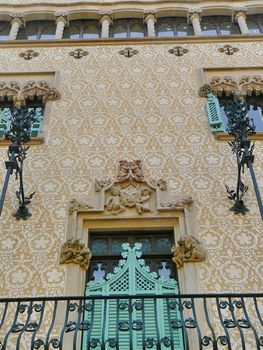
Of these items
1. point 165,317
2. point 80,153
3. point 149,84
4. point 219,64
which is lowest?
point 165,317

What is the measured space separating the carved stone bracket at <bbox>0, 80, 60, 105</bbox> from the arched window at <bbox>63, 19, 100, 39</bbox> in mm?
2252

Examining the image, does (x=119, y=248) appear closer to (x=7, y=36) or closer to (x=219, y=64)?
(x=219, y=64)

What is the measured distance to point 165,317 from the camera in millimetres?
5719

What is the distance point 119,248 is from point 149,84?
3719 mm

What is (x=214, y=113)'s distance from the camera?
8.40m

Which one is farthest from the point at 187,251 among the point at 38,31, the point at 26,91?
the point at 38,31

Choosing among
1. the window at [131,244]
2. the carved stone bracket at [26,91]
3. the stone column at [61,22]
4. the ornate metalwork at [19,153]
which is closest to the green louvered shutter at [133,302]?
the window at [131,244]

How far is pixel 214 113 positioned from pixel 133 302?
400cm

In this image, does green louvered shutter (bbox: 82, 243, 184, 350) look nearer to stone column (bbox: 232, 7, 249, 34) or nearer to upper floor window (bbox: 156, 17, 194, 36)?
upper floor window (bbox: 156, 17, 194, 36)

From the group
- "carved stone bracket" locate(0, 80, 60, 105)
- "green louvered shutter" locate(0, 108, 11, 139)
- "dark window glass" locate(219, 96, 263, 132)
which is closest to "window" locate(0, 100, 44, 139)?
"green louvered shutter" locate(0, 108, 11, 139)

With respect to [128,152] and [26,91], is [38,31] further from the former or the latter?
[128,152]

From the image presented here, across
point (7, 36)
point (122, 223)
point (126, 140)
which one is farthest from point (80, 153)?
point (7, 36)

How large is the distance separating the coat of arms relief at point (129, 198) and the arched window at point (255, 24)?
5.49 m

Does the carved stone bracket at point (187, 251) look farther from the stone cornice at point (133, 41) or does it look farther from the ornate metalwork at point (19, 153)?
the stone cornice at point (133, 41)
